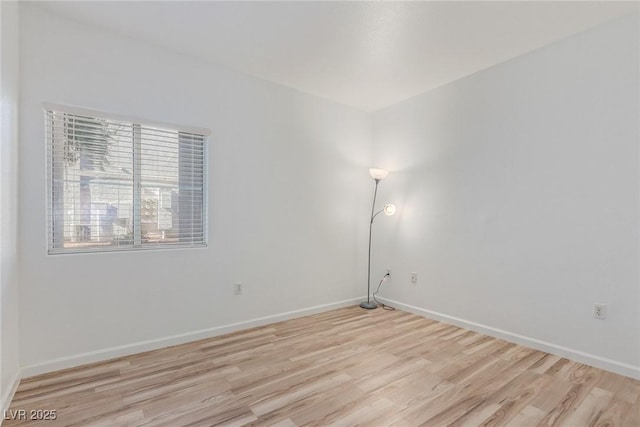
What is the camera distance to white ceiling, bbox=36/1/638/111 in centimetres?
224

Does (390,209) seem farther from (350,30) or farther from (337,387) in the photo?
(337,387)

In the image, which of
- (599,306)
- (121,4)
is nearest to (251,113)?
(121,4)

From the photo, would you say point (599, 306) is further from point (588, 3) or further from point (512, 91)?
point (588, 3)

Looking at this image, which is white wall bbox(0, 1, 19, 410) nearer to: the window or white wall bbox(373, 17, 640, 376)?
the window

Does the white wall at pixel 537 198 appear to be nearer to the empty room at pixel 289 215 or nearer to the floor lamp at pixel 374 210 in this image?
the empty room at pixel 289 215

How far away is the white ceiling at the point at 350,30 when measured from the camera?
2238 millimetres

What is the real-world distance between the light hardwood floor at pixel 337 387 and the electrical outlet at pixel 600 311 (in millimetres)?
399

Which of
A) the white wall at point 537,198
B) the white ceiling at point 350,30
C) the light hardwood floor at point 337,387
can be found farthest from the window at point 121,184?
the white wall at point 537,198

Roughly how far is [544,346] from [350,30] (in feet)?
Result: 10.0

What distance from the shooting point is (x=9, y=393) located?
195cm

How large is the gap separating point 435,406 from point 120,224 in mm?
2662

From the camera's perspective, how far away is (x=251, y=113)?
10.8ft

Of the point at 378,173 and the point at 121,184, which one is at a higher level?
the point at 378,173

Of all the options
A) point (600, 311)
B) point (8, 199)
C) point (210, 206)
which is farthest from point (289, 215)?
point (600, 311)
